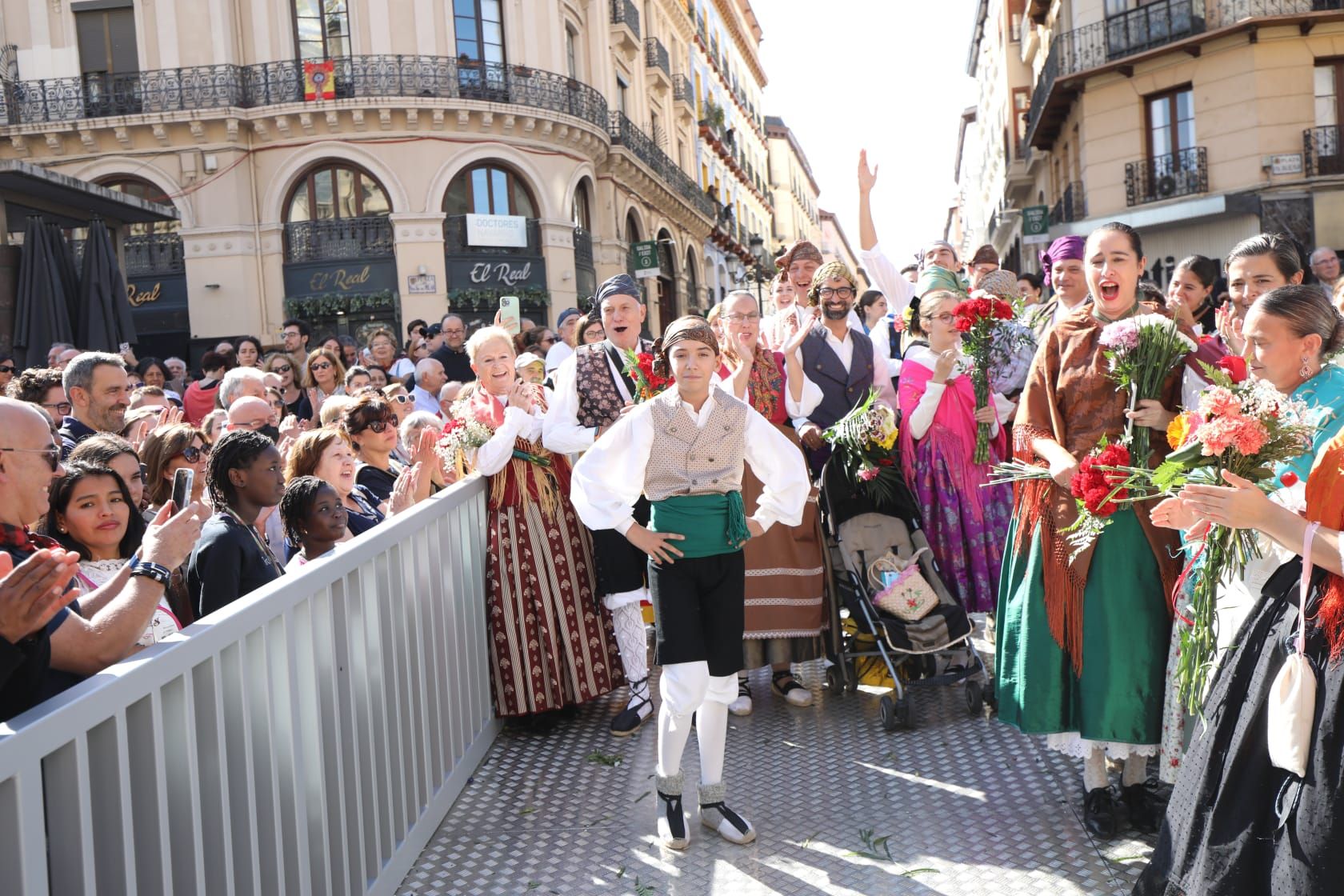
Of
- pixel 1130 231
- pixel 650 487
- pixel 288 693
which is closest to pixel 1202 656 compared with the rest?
pixel 1130 231

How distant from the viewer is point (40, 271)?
9.91 m

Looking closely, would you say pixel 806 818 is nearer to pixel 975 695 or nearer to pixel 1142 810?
pixel 1142 810

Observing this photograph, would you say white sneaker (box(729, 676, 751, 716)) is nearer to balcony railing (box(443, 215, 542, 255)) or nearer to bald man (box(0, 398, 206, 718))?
bald man (box(0, 398, 206, 718))

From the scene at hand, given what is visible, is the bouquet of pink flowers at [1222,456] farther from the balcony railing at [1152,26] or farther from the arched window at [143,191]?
the arched window at [143,191]

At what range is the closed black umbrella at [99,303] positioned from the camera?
10.5 meters

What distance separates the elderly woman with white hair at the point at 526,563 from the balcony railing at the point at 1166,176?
1967cm

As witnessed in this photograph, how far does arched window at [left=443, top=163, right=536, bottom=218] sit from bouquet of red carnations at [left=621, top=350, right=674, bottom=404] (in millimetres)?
19779

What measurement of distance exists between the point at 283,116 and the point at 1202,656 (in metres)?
23.2

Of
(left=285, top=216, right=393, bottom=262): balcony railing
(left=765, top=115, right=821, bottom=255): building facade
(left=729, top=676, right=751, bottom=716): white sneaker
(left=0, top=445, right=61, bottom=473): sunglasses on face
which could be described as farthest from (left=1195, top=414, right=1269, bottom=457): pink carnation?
(left=765, top=115, right=821, bottom=255): building facade

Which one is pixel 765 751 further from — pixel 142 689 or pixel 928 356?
pixel 142 689

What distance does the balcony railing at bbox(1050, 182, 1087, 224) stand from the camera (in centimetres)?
2470

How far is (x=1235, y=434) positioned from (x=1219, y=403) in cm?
11

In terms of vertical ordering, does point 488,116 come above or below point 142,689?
above

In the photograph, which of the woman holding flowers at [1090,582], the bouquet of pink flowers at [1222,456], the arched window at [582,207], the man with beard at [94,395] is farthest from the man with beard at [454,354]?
the arched window at [582,207]
